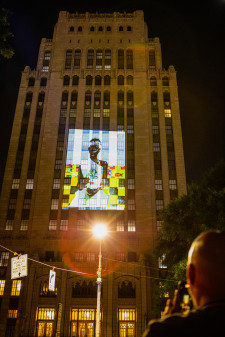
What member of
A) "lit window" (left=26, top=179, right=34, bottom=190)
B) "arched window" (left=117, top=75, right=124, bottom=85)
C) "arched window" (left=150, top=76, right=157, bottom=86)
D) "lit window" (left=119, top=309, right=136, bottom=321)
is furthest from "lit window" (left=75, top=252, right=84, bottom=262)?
"arched window" (left=150, top=76, right=157, bottom=86)

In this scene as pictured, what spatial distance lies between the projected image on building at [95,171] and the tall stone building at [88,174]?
0.21m

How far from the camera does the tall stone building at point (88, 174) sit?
41.8m

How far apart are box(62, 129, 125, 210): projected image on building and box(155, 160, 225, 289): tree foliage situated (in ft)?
83.1

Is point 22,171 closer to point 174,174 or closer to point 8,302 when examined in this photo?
point 8,302

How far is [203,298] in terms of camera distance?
1905 millimetres

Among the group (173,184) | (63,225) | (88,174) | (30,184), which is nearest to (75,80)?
(88,174)

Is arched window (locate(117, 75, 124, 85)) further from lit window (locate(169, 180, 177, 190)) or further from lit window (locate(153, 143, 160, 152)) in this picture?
lit window (locate(169, 180, 177, 190))

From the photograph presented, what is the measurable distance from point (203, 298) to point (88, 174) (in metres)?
51.5

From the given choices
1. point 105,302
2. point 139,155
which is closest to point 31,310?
point 105,302

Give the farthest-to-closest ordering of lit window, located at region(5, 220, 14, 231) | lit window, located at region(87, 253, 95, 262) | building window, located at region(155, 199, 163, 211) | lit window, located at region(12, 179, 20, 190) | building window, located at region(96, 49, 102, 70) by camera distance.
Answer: building window, located at region(96, 49, 102, 70)
lit window, located at region(12, 179, 20, 190)
building window, located at region(155, 199, 163, 211)
lit window, located at region(5, 220, 14, 231)
lit window, located at region(87, 253, 95, 262)

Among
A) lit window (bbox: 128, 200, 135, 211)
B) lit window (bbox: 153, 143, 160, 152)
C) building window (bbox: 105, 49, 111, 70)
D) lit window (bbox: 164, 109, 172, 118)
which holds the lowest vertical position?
lit window (bbox: 128, 200, 135, 211)

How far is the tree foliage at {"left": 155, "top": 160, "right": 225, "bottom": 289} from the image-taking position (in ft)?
70.3

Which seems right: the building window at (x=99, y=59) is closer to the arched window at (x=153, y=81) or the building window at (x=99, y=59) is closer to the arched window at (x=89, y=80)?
the arched window at (x=89, y=80)

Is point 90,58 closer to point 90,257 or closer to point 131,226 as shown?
point 131,226
